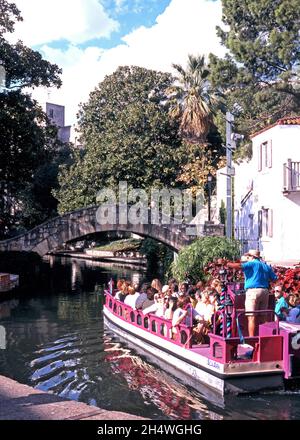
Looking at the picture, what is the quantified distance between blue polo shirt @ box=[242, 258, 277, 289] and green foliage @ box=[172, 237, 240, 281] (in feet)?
40.1

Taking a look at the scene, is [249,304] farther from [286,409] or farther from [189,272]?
[189,272]

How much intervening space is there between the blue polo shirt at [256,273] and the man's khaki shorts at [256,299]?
11 centimetres

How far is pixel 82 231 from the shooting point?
35.0 m

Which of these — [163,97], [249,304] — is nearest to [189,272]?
[249,304]

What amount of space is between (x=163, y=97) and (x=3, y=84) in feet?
57.0

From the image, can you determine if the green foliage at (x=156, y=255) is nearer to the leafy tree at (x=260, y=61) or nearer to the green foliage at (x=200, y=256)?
the leafy tree at (x=260, y=61)

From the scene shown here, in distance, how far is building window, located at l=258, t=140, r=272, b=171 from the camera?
26.6 m

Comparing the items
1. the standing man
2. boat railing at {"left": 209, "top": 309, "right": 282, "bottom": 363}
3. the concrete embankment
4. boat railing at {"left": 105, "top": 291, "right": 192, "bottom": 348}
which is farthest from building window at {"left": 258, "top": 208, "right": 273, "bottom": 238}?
the concrete embankment

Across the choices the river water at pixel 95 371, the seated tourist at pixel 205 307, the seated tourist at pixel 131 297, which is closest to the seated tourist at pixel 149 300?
the seated tourist at pixel 131 297

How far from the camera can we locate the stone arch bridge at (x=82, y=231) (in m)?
33.9

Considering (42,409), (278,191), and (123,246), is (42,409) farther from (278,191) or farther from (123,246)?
(123,246)

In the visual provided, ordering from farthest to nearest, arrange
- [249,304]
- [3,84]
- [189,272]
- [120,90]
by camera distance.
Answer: [120,90] → [3,84] → [189,272] → [249,304]

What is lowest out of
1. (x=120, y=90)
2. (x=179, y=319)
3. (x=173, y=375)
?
(x=173, y=375)
